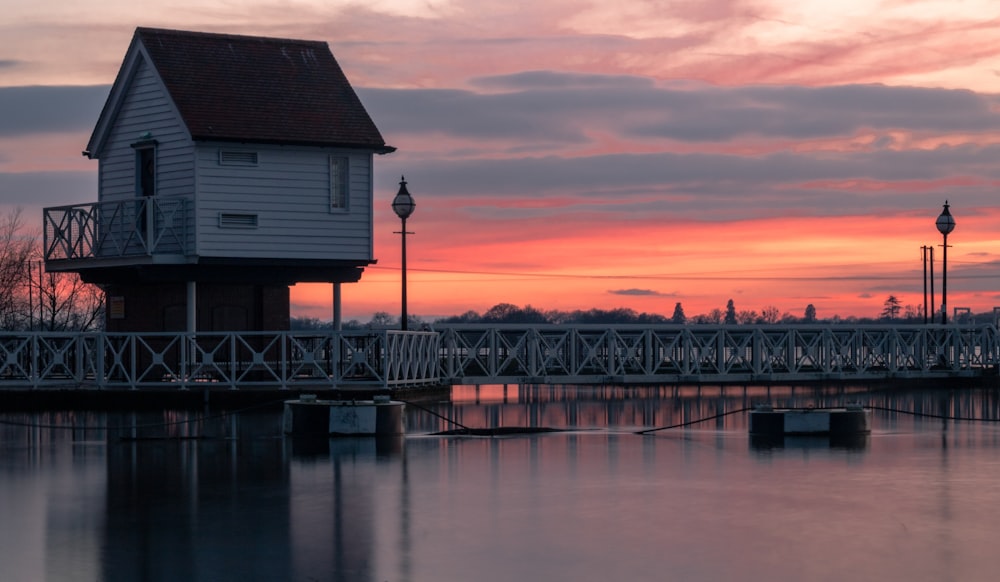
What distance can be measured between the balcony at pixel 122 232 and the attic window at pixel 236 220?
0.94m

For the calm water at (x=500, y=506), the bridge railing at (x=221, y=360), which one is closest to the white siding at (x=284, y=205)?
the bridge railing at (x=221, y=360)

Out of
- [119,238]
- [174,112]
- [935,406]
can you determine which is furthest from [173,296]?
[935,406]

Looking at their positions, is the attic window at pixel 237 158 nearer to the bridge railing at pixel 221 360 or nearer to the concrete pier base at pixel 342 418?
the bridge railing at pixel 221 360

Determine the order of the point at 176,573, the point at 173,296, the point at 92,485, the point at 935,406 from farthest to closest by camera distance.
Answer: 1. the point at 173,296
2. the point at 935,406
3. the point at 92,485
4. the point at 176,573

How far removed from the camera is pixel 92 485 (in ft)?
58.3

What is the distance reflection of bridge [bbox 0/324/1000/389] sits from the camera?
3500 cm

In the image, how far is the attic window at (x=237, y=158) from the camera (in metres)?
36.8

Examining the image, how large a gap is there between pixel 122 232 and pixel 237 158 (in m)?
3.83

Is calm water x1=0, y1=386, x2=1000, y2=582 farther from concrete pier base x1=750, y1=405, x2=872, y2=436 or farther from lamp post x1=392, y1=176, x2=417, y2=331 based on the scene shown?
lamp post x1=392, y1=176, x2=417, y2=331

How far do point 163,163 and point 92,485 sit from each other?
20814mm

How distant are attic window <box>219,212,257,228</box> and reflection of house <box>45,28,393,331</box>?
0.09 feet

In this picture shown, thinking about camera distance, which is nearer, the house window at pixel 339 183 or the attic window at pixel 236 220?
the attic window at pixel 236 220

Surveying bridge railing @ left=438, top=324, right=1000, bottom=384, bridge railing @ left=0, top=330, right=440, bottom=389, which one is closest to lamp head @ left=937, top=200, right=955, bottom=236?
bridge railing @ left=438, top=324, right=1000, bottom=384

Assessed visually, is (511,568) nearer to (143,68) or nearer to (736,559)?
(736,559)
